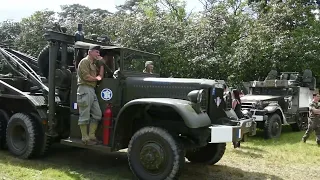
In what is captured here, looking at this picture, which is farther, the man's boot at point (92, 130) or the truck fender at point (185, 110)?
the man's boot at point (92, 130)

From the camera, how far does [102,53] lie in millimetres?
6227

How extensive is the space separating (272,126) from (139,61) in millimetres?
5122

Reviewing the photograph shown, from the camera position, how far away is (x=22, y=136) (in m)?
7.19

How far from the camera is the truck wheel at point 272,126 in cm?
1002

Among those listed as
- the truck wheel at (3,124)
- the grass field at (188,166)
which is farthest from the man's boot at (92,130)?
the truck wheel at (3,124)

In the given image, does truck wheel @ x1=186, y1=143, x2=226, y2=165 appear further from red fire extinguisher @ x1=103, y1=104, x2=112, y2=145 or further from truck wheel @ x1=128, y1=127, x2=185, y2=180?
red fire extinguisher @ x1=103, y1=104, x2=112, y2=145

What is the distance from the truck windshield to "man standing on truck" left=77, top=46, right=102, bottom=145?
47 cm

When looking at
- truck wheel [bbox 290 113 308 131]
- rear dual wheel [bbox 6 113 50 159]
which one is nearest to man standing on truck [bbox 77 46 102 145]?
rear dual wheel [bbox 6 113 50 159]

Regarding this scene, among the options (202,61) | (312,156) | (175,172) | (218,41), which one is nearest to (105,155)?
(175,172)

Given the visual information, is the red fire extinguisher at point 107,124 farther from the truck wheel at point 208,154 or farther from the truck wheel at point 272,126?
the truck wheel at point 272,126

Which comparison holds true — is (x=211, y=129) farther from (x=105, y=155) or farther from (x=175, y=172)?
(x=105, y=155)

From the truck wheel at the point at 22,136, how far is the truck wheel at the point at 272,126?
229 inches

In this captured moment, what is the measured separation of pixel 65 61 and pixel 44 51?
2.07 ft

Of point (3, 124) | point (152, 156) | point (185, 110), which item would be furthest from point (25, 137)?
point (185, 110)
